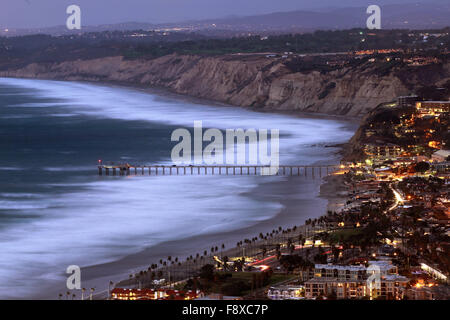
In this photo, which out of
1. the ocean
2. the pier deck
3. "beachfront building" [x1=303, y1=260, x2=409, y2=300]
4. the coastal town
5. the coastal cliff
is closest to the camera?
"beachfront building" [x1=303, y1=260, x2=409, y2=300]

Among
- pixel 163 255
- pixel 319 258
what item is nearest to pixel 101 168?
pixel 163 255

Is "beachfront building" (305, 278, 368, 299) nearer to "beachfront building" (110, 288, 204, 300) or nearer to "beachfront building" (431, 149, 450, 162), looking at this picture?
"beachfront building" (110, 288, 204, 300)

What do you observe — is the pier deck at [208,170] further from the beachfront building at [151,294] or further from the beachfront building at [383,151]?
the beachfront building at [151,294]

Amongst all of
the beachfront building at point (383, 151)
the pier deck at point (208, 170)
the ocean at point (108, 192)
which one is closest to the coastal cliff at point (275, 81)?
the ocean at point (108, 192)

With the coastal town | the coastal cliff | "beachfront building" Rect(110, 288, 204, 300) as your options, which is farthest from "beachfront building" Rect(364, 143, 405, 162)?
"beachfront building" Rect(110, 288, 204, 300)

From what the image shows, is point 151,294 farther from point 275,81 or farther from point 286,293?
point 275,81

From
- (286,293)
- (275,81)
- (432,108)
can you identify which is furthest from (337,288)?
(275,81)
